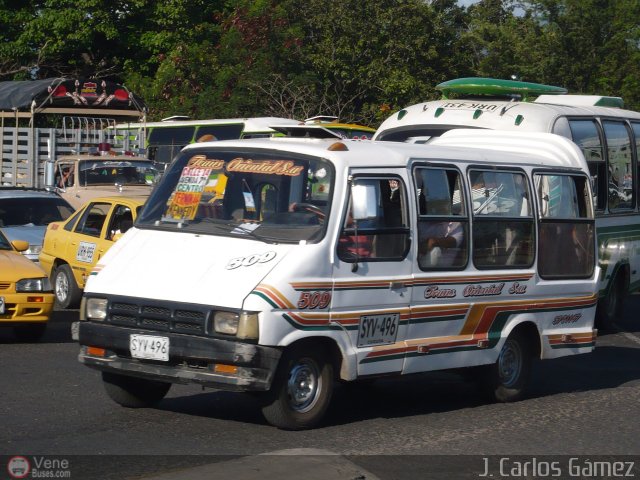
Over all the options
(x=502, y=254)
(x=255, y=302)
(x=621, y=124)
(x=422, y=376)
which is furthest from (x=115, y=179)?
(x=255, y=302)

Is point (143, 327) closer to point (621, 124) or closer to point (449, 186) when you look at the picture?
point (449, 186)

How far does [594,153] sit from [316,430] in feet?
30.9

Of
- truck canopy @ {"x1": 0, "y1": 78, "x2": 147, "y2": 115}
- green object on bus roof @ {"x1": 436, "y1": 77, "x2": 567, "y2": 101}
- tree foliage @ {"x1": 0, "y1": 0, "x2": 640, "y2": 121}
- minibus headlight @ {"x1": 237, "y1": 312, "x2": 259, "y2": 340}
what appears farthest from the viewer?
tree foliage @ {"x1": 0, "y1": 0, "x2": 640, "y2": 121}

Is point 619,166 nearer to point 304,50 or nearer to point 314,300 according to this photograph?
point 314,300

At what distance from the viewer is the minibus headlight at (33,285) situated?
12.5 m

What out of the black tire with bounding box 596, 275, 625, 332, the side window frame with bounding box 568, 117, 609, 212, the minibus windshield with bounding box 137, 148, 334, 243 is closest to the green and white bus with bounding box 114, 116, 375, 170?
the side window frame with bounding box 568, 117, 609, 212

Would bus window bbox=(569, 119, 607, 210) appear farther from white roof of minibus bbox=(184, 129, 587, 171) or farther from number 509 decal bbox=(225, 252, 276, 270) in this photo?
number 509 decal bbox=(225, 252, 276, 270)

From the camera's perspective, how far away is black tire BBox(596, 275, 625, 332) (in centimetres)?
1691

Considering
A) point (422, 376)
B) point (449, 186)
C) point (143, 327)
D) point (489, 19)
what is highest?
point (489, 19)

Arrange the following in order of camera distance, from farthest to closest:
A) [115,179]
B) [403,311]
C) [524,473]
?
[115,179] < [403,311] < [524,473]

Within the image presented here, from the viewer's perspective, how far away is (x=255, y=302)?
799 cm

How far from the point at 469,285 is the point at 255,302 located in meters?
2.44

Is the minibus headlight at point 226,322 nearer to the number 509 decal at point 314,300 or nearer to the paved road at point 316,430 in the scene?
the number 509 decal at point 314,300

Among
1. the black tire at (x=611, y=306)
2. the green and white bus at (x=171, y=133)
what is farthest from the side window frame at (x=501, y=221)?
the green and white bus at (x=171, y=133)
